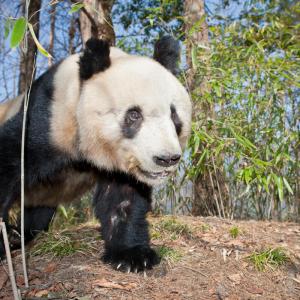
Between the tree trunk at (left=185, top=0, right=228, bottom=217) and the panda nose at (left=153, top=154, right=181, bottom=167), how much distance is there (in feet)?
7.22

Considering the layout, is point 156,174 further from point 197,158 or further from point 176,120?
point 197,158

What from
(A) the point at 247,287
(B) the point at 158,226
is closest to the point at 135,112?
(A) the point at 247,287

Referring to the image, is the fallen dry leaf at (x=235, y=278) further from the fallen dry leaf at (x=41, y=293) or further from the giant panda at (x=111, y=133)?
the fallen dry leaf at (x=41, y=293)

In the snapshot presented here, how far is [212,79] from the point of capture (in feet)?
13.9

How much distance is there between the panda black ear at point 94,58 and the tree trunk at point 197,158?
1975mm

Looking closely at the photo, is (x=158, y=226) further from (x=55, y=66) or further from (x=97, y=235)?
(x=55, y=66)

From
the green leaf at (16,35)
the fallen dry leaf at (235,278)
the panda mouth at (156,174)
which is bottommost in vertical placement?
the fallen dry leaf at (235,278)

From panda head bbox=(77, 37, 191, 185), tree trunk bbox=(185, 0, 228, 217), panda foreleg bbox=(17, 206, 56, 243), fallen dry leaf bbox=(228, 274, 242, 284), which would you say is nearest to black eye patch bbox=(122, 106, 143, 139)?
panda head bbox=(77, 37, 191, 185)

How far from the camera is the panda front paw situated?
106 inches

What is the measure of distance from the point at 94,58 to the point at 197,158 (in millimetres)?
2446

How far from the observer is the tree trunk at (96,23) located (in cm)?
473

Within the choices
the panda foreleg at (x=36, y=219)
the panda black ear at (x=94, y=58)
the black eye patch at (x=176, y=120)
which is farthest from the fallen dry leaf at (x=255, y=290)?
the panda foreleg at (x=36, y=219)

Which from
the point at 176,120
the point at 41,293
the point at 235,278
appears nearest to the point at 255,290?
the point at 235,278

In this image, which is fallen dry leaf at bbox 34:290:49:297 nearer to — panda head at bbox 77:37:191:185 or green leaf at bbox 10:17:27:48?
panda head at bbox 77:37:191:185
